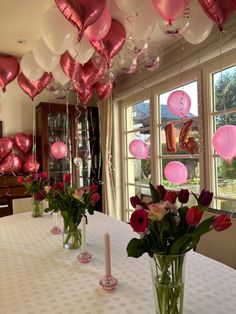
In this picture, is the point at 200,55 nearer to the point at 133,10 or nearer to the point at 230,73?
the point at 230,73

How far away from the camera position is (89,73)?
2.42m

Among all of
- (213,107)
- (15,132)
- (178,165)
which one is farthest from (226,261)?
(15,132)

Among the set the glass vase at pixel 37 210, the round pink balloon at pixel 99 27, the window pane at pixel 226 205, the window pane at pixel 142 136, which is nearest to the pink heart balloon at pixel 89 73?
the round pink balloon at pixel 99 27

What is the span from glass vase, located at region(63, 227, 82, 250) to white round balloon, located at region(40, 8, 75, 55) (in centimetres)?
121

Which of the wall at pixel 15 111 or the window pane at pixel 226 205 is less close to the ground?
the wall at pixel 15 111

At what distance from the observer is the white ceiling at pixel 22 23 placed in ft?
6.43

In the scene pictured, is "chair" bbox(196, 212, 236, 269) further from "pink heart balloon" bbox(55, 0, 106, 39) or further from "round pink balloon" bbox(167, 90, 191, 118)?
"pink heart balloon" bbox(55, 0, 106, 39)

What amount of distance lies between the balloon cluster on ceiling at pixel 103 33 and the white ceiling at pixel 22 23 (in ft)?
0.58

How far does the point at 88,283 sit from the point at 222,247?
1.02m

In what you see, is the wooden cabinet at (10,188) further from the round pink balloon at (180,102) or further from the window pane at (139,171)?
the round pink balloon at (180,102)

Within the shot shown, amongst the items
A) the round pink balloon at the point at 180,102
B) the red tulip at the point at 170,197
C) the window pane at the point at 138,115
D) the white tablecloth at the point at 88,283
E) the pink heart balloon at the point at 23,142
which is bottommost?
the white tablecloth at the point at 88,283

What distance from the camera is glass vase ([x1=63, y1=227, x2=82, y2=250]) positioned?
147cm

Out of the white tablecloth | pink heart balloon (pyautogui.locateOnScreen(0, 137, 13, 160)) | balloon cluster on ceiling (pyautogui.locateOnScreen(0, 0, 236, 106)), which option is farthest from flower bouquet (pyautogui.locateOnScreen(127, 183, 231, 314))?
pink heart balloon (pyautogui.locateOnScreen(0, 137, 13, 160))

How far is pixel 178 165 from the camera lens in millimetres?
2191
